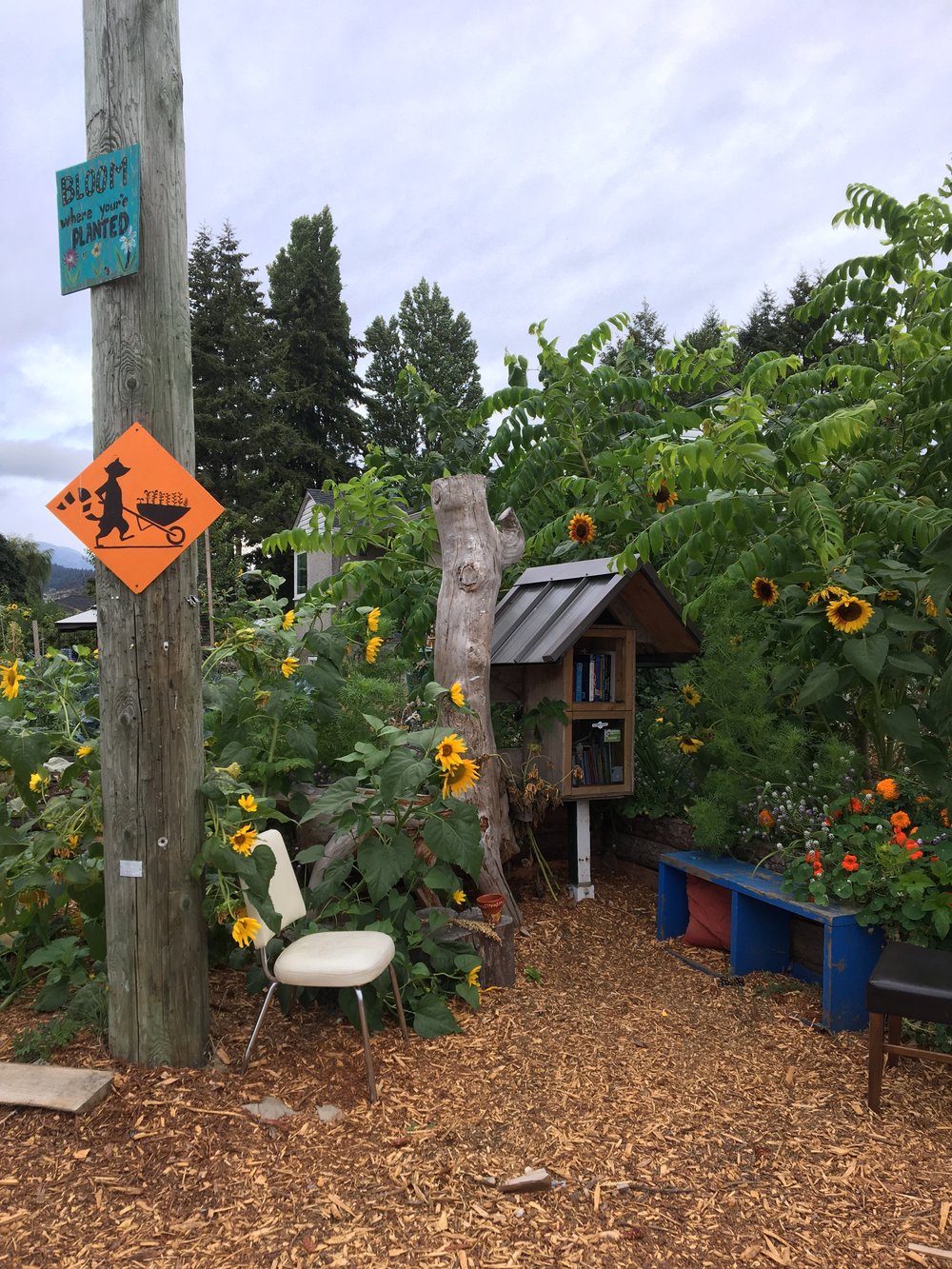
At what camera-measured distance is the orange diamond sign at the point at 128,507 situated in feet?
8.76

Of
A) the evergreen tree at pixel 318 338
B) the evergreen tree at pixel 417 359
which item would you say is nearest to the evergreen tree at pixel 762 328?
the evergreen tree at pixel 417 359

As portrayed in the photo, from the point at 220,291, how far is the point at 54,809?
26.7 metres

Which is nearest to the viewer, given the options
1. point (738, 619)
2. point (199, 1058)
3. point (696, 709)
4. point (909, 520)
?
point (199, 1058)

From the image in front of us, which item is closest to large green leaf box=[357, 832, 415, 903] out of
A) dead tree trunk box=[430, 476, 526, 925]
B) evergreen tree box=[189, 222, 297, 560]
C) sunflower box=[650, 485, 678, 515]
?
dead tree trunk box=[430, 476, 526, 925]

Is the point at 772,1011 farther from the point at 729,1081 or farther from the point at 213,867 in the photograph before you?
the point at 213,867

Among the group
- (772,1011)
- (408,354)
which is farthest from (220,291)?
(772,1011)

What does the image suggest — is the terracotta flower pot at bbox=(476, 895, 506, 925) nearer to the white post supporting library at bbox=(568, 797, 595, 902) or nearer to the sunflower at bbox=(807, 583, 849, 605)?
the white post supporting library at bbox=(568, 797, 595, 902)

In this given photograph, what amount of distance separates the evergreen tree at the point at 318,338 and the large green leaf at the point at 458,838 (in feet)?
79.9

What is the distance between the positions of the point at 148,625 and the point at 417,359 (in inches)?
1284

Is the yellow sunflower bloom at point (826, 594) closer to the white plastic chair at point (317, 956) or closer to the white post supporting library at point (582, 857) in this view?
the white post supporting library at point (582, 857)

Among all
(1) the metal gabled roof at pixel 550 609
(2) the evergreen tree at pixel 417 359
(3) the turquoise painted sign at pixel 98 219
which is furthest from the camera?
(2) the evergreen tree at pixel 417 359

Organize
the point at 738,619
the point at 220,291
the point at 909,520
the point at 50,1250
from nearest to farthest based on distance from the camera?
the point at 50,1250
the point at 909,520
the point at 738,619
the point at 220,291

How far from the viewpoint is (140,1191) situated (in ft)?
7.36

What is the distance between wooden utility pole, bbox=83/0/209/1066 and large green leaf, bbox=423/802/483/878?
81 cm
